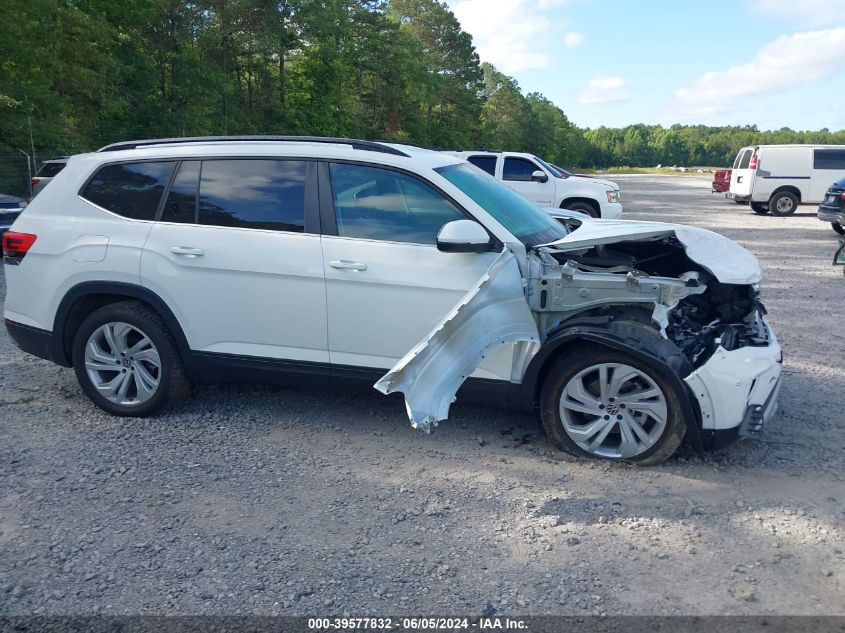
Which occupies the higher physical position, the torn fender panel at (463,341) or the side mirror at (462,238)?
the side mirror at (462,238)

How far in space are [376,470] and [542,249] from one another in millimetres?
1673

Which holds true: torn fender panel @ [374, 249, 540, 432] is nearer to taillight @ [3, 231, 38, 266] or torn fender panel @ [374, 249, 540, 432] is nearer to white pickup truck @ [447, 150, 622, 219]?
taillight @ [3, 231, 38, 266]

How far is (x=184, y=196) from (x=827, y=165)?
22.7 m

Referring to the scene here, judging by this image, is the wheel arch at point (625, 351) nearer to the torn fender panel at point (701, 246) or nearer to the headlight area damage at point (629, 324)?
the headlight area damage at point (629, 324)

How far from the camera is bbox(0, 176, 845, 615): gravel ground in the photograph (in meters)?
3.05

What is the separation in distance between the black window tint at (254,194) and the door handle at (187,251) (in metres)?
0.20

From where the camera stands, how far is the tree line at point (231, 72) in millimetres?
22531

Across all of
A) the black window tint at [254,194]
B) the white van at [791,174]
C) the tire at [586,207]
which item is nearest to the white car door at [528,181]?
the tire at [586,207]

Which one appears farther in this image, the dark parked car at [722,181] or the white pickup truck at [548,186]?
the dark parked car at [722,181]

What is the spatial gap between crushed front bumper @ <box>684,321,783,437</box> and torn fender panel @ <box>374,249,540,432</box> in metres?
0.94

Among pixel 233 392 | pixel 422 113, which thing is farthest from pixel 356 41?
pixel 233 392

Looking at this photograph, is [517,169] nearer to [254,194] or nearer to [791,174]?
[791,174]

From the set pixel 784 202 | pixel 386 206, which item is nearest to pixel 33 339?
pixel 386 206

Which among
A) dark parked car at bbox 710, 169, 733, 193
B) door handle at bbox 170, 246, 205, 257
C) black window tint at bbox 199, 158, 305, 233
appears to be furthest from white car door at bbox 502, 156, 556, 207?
dark parked car at bbox 710, 169, 733, 193
